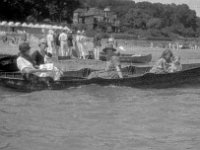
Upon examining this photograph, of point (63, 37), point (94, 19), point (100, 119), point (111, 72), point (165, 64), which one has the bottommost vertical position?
point (100, 119)

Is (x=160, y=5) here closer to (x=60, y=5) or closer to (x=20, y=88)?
(x=60, y=5)

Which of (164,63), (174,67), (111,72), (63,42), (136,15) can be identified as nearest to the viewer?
(111,72)

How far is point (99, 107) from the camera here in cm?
1328

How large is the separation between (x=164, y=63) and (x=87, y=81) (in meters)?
2.98

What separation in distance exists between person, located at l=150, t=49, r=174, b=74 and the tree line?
145 feet

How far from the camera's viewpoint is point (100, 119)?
11.6m

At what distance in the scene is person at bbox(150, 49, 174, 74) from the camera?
1664 cm

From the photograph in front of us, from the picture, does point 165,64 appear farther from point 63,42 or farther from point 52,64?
point 63,42

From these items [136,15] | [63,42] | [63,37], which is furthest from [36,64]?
[136,15]

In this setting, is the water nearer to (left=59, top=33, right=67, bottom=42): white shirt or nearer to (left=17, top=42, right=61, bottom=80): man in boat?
(left=17, top=42, right=61, bottom=80): man in boat

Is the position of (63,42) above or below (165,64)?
above

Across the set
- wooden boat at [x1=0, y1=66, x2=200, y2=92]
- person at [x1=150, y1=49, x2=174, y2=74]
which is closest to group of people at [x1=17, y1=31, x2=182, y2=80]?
person at [x1=150, y1=49, x2=174, y2=74]

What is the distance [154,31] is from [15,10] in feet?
188

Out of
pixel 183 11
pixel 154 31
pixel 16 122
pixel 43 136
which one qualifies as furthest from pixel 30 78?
pixel 183 11
